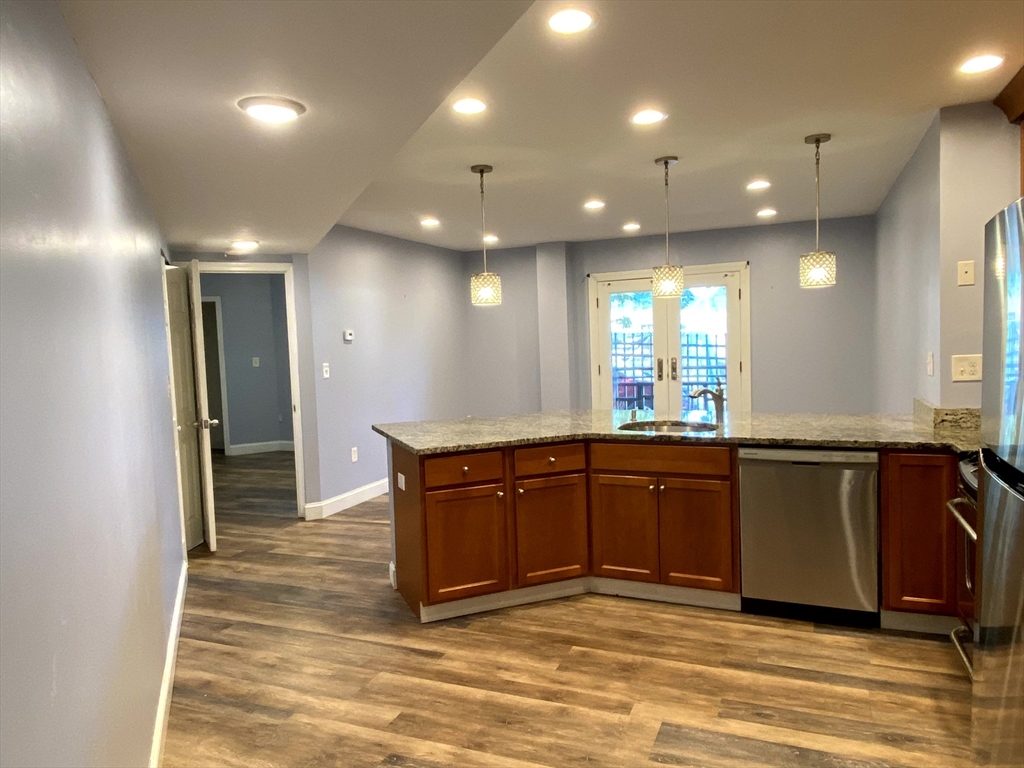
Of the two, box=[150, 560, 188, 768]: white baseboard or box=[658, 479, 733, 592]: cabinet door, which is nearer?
box=[150, 560, 188, 768]: white baseboard

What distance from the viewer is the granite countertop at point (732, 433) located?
308 cm

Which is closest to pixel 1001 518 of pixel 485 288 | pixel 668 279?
pixel 668 279

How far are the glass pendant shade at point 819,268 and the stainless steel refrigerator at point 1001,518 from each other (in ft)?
5.30

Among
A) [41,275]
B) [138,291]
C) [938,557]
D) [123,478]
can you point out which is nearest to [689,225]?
[938,557]

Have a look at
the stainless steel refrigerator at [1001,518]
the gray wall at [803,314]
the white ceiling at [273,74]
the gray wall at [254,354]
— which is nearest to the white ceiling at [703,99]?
the white ceiling at [273,74]

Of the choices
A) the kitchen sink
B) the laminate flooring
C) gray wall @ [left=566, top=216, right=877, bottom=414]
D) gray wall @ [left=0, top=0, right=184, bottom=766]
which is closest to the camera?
gray wall @ [left=0, top=0, right=184, bottom=766]

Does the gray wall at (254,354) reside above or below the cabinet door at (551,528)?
above

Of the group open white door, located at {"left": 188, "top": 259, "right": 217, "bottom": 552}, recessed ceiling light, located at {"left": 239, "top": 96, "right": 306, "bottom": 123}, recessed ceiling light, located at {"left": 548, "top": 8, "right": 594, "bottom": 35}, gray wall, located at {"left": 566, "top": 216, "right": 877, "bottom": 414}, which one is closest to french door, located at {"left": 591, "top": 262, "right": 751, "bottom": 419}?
gray wall, located at {"left": 566, "top": 216, "right": 877, "bottom": 414}

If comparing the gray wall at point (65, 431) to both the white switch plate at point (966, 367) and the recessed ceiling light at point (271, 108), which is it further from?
the white switch plate at point (966, 367)

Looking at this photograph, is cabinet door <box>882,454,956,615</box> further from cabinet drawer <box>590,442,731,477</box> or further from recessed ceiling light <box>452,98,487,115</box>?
recessed ceiling light <box>452,98,487,115</box>

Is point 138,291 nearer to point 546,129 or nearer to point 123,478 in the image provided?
point 123,478

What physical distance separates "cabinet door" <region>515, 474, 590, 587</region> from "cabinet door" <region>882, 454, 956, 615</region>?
4.64ft

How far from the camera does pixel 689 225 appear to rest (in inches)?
247

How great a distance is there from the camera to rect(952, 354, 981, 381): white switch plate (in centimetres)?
317
